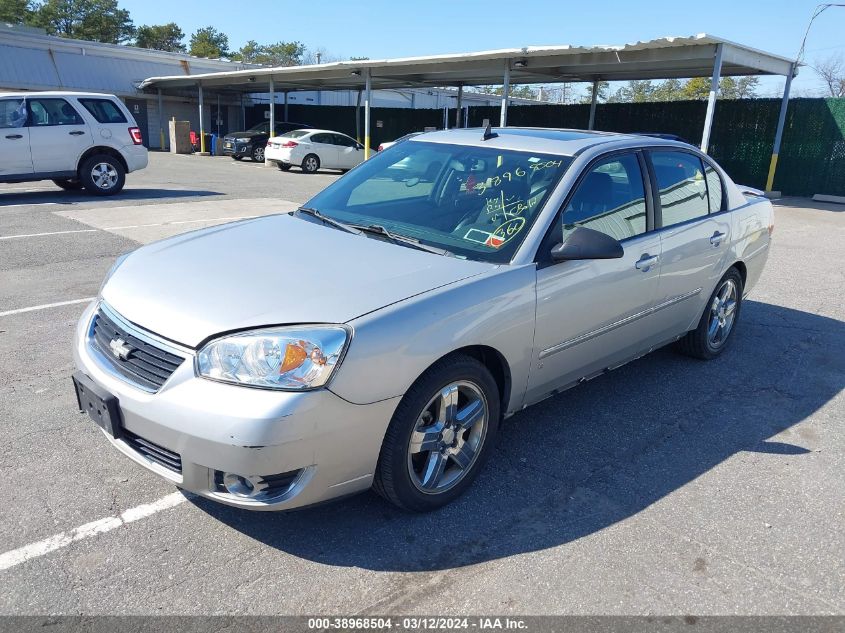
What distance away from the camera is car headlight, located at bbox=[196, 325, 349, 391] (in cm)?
257

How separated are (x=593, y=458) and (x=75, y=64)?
3509cm

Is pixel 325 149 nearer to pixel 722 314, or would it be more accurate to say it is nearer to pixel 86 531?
pixel 722 314

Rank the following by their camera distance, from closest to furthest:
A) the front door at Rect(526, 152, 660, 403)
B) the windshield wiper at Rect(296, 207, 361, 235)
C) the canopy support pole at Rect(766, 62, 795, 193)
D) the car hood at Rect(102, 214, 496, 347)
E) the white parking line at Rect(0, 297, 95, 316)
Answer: the car hood at Rect(102, 214, 496, 347) < the front door at Rect(526, 152, 660, 403) < the windshield wiper at Rect(296, 207, 361, 235) < the white parking line at Rect(0, 297, 95, 316) < the canopy support pole at Rect(766, 62, 795, 193)

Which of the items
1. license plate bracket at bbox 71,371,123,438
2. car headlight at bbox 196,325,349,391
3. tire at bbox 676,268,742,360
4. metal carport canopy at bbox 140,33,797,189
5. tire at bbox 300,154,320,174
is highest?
metal carport canopy at bbox 140,33,797,189

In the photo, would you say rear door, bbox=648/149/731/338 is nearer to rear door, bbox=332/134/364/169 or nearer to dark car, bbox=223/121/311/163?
rear door, bbox=332/134/364/169

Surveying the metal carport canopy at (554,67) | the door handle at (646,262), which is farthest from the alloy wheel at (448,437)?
the metal carport canopy at (554,67)

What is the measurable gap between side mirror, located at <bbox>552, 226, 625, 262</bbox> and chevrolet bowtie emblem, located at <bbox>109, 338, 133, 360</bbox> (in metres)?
2.02

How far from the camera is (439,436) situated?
3.08 metres

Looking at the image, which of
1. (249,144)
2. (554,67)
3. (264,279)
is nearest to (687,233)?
(264,279)

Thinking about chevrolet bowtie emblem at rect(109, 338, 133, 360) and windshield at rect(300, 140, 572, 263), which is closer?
chevrolet bowtie emblem at rect(109, 338, 133, 360)

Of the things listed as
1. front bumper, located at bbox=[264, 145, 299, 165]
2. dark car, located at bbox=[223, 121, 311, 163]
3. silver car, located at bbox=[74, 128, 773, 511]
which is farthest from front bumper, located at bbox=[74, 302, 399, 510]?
dark car, located at bbox=[223, 121, 311, 163]

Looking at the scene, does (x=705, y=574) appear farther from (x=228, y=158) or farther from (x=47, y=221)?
(x=228, y=158)

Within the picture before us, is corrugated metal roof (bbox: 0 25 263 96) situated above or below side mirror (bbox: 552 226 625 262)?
above

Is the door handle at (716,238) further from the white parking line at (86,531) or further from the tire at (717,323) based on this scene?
the white parking line at (86,531)
